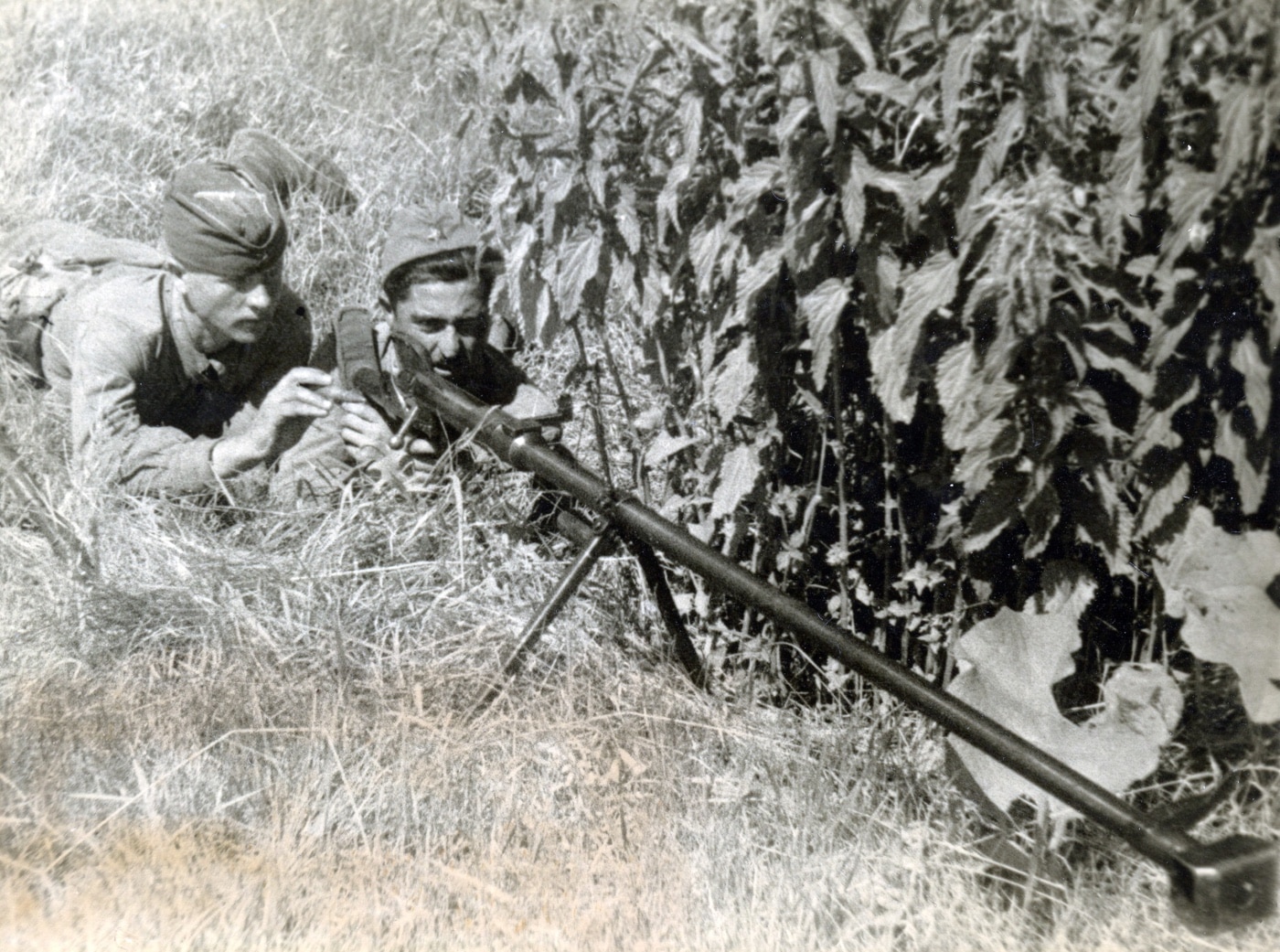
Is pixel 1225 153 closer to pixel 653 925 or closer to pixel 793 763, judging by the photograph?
pixel 793 763

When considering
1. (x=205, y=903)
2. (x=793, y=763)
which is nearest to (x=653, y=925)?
(x=793, y=763)

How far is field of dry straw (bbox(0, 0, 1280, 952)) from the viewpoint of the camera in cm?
210

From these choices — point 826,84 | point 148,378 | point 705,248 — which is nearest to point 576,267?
point 705,248

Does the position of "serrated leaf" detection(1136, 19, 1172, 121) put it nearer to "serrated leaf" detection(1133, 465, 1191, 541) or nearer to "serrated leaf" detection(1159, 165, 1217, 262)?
"serrated leaf" detection(1159, 165, 1217, 262)

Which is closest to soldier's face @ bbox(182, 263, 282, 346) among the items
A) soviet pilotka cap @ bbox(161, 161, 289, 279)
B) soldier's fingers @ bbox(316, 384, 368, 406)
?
soviet pilotka cap @ bbox(161, 161, 289, 279)

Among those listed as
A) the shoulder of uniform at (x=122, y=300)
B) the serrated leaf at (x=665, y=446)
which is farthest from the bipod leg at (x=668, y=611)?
the shoulder of uniform at (x=122, y=300)

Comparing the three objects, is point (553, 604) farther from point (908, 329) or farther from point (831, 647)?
point (908, 329)

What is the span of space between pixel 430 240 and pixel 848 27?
1.77 metres

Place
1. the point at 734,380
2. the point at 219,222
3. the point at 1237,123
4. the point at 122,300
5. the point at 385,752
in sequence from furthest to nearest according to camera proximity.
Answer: the point at 122,300
the point at 219,222
the point at 385,752
the point at 734,380
the point at 1237,123

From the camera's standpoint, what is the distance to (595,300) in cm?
252

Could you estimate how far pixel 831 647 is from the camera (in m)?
2.08

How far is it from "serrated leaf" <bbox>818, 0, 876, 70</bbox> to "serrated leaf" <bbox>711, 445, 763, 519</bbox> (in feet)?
2.83

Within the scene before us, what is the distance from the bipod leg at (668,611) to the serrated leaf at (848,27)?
3.52ft

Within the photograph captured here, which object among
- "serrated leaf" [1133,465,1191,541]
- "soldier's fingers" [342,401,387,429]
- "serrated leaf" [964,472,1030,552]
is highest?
"serrated leaf" [1133,465,1191,541]
